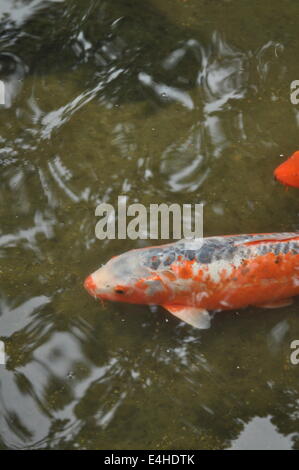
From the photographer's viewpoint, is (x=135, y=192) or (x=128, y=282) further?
(x=135, y=192)

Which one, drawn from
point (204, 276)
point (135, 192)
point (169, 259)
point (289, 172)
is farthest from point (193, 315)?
point (289, 172)

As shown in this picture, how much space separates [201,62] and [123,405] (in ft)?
9.17

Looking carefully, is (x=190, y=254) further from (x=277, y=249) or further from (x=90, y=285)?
(x=90, y=285)

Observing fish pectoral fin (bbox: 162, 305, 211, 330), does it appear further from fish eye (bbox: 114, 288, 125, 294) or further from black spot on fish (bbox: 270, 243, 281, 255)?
black spot on fish (bbox: 270, 243, 281, 255)

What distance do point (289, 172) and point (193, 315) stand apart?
1.23 m

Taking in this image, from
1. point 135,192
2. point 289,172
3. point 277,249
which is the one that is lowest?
point 277,249

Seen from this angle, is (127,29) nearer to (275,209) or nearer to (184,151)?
(184,151)

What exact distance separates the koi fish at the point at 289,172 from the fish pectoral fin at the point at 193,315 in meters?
1.11

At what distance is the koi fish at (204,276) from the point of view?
3.76 meters

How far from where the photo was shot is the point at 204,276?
3760 mm

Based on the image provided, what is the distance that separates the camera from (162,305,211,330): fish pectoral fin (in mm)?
3744

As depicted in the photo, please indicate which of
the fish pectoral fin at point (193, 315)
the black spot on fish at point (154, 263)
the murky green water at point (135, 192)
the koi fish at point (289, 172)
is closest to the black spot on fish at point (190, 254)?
the black spot on fish at point (154, 263)

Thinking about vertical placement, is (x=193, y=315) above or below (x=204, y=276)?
below
